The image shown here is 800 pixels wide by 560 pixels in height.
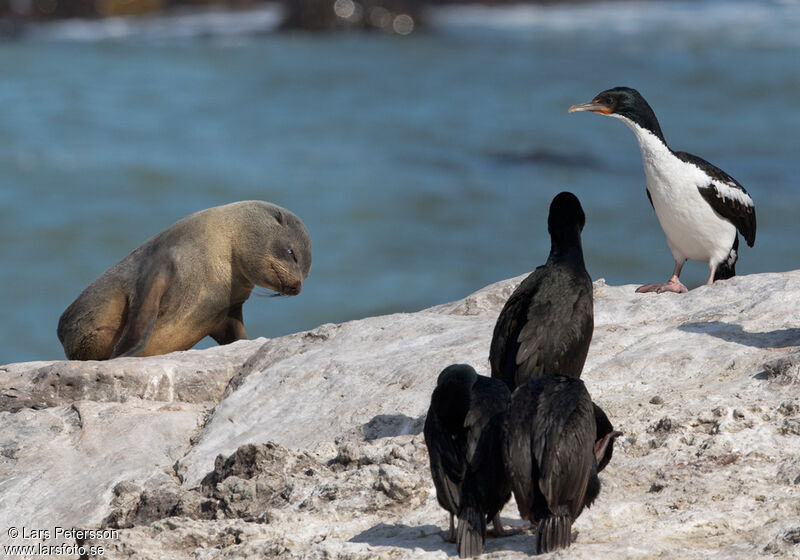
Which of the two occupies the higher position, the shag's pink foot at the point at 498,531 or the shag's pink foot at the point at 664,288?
the shag's pink foot at the point at 664,288

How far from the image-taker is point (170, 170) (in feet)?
74.5

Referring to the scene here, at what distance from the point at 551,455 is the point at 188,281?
412 cm

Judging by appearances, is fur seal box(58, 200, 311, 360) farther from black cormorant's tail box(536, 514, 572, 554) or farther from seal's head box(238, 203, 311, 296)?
black cormorant's tail box(536, 514, 572, 554)

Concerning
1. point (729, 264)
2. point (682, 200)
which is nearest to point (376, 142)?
point (729, 264)

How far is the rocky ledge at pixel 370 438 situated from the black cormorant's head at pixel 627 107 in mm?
933

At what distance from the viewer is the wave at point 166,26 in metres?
34.2

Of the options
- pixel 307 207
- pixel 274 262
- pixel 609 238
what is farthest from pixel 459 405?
pixel 307 207

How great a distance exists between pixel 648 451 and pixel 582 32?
107 ft

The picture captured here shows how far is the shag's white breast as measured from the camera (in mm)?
6773

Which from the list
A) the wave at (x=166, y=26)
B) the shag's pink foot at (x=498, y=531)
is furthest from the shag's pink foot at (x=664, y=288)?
the wave at (x=166, y=26)

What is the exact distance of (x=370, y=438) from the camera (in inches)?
207

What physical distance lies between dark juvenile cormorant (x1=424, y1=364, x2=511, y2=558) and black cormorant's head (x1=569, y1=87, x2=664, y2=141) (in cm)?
298

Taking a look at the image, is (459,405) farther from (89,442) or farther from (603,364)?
(89,442)

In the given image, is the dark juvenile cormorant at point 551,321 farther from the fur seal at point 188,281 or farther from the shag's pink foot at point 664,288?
the fur seal at point 188,281
